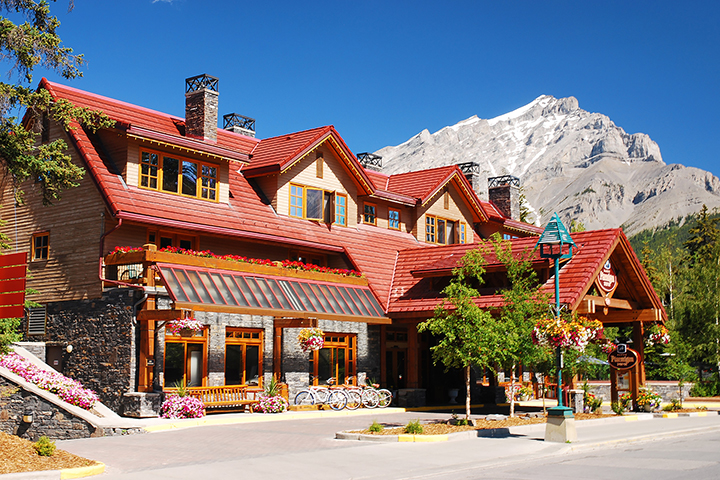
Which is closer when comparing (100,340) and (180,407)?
(180,407)

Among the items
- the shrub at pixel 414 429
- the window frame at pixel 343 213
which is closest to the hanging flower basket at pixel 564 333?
the shrub at pixel 414 429

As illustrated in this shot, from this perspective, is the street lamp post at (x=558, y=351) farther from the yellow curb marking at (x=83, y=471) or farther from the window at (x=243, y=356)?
the window at (x=243, y=356)

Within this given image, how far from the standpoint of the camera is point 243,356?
25422 millimetres

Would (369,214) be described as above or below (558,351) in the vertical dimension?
above

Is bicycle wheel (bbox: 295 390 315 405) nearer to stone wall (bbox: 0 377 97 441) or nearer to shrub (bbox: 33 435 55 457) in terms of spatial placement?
stone wall (bbox: 0 377 97 441)

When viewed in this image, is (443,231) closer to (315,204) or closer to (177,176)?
(315,204)

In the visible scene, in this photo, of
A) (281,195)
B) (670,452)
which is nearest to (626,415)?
(670,452)

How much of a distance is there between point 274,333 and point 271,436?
8.31 m

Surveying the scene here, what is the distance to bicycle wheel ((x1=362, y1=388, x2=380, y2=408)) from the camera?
89.1 ft

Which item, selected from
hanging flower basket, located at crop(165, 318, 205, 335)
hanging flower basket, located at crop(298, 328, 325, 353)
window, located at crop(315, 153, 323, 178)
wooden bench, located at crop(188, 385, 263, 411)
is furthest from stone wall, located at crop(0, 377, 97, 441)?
window, located at crop(315, 153, 323, 178)

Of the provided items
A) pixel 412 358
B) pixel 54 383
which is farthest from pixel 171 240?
pixel 412 358

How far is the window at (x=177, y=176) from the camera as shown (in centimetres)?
2499

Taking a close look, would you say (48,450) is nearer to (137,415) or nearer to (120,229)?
(137,415)

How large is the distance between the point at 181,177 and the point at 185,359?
20.9 ft
